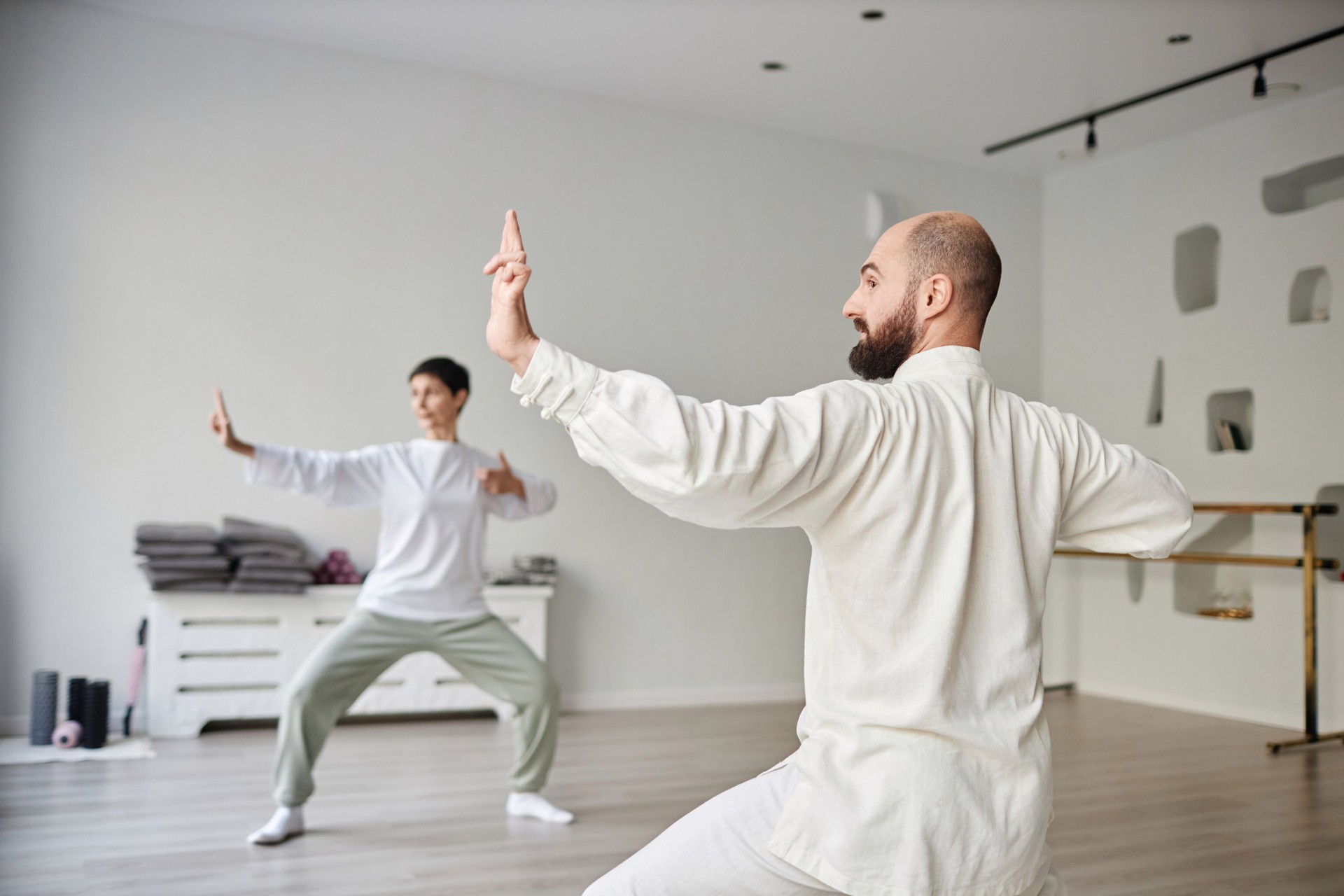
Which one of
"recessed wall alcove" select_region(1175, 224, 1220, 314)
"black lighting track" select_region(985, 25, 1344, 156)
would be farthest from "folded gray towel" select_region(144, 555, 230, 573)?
"recessed wall alcove" select_region(1175, 224, 1220, 314)

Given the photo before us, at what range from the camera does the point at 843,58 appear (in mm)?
5172

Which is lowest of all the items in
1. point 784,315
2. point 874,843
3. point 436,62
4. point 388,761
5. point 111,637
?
point 388,761

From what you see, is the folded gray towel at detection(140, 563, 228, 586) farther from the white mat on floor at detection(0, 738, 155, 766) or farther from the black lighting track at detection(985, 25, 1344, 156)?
the black lighting track at detection(985, 25, 1344, 156)

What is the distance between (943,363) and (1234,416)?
5.09 meters

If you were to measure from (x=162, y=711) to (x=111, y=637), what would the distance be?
1.34 ft

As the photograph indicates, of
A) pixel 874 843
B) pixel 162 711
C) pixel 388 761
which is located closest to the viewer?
pixel 874 843

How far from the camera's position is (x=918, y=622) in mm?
1228

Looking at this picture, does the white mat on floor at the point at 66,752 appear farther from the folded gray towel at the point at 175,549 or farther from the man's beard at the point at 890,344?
the man's beard at the point at 890,344

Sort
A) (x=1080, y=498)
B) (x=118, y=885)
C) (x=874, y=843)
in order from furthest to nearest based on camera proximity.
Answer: (x=118, y=885), (x=1080, y=498), (x=874, y=843)

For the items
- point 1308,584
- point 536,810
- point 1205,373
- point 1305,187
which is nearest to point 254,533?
point 536,810

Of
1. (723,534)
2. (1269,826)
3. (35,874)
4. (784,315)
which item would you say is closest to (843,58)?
(784,315)

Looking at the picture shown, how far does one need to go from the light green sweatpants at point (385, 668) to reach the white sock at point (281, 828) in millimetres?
25

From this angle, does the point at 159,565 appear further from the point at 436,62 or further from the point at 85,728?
the point at 436,62

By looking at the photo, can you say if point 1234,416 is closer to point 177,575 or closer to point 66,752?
point 177,575
